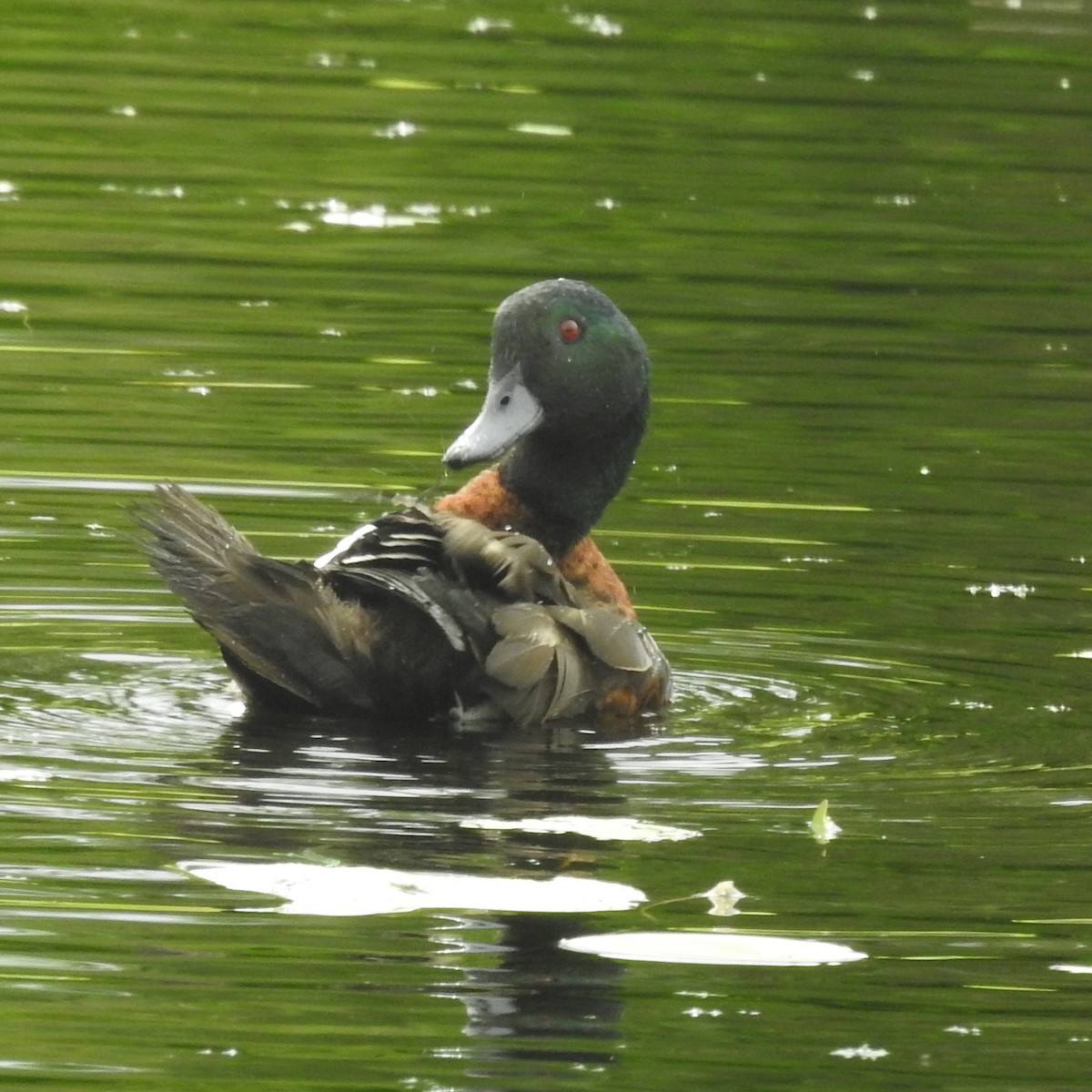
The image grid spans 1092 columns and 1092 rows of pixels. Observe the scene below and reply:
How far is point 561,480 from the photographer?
28.1 ft

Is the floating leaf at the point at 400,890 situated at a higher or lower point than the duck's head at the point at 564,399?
lower

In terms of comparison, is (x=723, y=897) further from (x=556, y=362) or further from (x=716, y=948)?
(x=556, y=362)

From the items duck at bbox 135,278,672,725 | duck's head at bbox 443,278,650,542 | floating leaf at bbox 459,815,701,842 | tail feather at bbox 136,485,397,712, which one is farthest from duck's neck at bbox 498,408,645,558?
floating leaf at bbox 459,815,701,842

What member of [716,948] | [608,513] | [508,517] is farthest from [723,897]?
[608,513]

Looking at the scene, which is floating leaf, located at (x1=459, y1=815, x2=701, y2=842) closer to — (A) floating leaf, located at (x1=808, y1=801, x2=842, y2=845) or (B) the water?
(B) the water

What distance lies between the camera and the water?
223 inches

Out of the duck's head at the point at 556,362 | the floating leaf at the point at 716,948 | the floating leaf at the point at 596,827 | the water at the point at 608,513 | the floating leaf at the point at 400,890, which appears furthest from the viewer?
the duck's head at the point at 556,362

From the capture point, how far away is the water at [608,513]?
18.6 feet

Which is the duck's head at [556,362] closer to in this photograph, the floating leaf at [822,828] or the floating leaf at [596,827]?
the floating leaf at [596,827]

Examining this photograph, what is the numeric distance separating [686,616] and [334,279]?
15.0 feet

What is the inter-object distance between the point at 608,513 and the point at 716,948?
4436 millimetres

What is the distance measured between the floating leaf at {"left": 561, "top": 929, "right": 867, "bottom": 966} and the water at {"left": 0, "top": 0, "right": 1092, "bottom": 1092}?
60 millimetres

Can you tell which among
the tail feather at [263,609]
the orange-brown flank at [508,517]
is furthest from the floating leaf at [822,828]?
the orange-brown flank at [508,517]

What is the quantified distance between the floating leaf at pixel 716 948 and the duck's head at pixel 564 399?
244 centimetres
